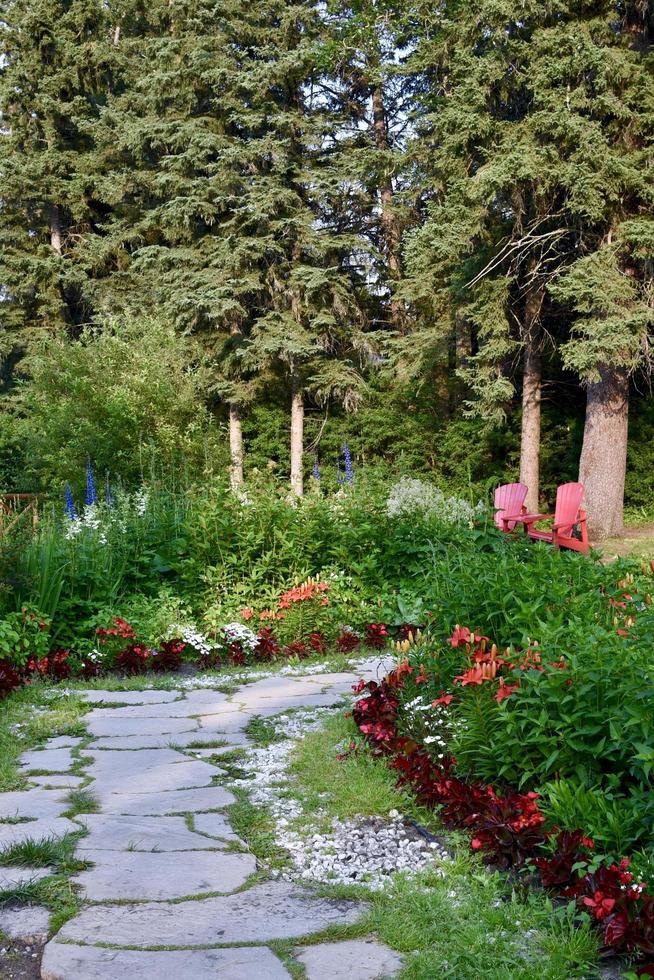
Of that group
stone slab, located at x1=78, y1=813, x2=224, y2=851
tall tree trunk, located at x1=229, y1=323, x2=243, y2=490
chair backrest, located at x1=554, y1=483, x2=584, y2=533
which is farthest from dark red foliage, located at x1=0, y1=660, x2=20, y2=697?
tall tree trunk, located at x1=229, y1=323, x2=243, y2=490

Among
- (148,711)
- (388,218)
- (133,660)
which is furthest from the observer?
(388,218)

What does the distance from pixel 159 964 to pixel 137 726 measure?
198cm

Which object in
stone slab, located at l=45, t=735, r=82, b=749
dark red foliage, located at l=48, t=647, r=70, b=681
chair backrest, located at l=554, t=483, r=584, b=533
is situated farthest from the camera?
chair backrest, located at l=554, t=483, r=584, b=533

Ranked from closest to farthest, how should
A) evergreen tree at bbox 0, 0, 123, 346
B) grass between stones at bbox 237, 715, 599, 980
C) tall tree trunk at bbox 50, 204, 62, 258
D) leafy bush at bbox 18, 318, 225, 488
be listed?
grass between stones at bbox 237, 715, 599, 980
leafy bush at bbox 18, 318, 225, 488
evergreen tree at bbox 0, 0, 123, 346
tall tree trunk at bbox 50, 204, 62, 258

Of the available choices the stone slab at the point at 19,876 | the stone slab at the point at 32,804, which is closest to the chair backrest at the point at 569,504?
the stone slab at the point at 32,804

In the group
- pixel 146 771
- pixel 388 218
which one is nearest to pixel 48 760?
pixel 146 771

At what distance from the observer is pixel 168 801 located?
284 centimetres

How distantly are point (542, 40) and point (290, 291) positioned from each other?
21.8 ft

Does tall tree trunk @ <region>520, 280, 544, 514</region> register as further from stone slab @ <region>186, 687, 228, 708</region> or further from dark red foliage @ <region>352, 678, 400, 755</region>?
dark red foliage @ <region>352, 678, 400, 755</region>

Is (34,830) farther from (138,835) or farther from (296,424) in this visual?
(296,424)

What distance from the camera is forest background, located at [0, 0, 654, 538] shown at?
429 inches

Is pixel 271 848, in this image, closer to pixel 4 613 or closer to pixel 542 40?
pixel 4 613

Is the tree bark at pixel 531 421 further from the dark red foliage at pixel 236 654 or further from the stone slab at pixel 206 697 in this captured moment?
the stone slab at pixel 206 697

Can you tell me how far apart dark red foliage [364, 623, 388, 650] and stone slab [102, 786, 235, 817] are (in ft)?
7.16
